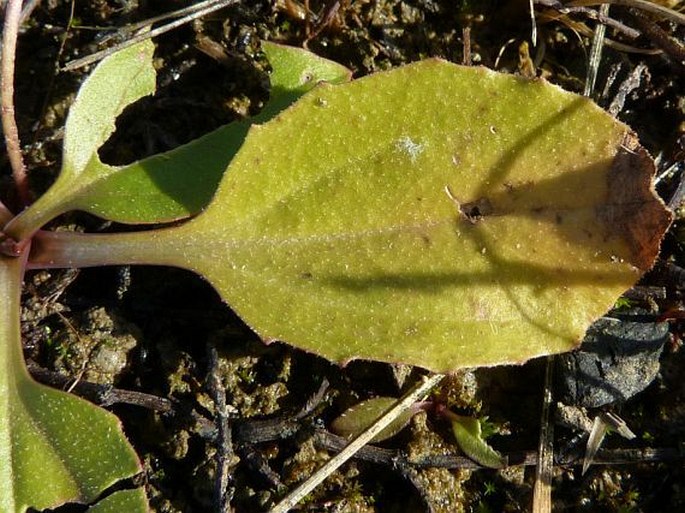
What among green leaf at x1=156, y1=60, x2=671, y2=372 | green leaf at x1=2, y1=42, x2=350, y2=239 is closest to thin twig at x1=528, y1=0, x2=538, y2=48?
green leaf at x1=156, y1=60, x2=671, y2=372

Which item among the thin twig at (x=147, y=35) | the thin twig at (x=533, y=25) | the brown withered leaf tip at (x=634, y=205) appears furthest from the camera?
the thin twig at (x=533, y=25)

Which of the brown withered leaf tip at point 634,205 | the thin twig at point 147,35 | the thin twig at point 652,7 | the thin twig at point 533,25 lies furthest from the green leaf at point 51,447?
the thin twig at point 652,7

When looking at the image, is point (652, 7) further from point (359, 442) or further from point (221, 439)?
point (221, 439)

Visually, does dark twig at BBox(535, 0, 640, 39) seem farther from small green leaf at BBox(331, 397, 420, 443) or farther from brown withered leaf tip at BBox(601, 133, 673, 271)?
small green leaf at BBox(331, 397, 420, 443)

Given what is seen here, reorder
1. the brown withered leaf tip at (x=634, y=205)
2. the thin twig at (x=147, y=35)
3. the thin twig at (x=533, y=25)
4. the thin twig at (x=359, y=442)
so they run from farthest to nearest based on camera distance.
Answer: the thin twig at (x=533, y=25) < the thin twig at (x=147, y=35) < the thin twig at (x=359, y=442) < the brown withered leaf tip at (x=634, y=205)

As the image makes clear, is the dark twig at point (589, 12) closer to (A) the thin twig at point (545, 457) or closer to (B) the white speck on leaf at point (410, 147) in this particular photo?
(B) the white speck on leaf at point (410, 147)

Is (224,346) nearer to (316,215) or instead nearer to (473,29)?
(316,215)

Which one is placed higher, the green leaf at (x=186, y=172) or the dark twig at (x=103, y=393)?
the green leaf at (x=186, y=172)
